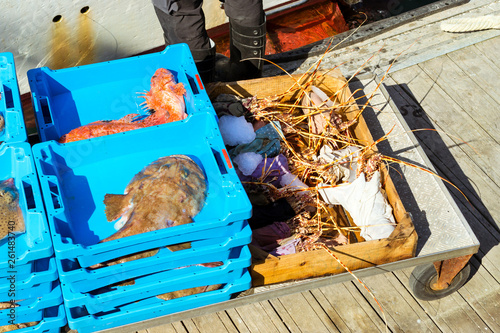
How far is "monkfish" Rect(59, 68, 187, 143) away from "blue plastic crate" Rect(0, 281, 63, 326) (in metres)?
0.85

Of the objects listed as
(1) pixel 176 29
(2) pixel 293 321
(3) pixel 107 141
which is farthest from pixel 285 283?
(1) pixel 176 29

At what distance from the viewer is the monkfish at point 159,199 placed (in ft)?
7.58

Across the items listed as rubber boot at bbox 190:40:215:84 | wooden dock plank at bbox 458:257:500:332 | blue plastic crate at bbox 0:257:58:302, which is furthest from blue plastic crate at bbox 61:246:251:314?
rubber boot at bbox 190:40:215:84

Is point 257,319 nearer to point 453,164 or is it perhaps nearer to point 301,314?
point 301,314

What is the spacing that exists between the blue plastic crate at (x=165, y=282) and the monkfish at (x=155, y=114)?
2.86 ft

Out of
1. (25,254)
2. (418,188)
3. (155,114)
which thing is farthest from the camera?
(418,188)

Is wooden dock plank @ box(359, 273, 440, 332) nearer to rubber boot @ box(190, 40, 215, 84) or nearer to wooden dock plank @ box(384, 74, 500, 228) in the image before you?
wooden dock plank @ box(384, 74, 500, 228)

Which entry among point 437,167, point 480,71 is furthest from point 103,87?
point 480,71

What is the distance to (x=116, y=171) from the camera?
2521 mm

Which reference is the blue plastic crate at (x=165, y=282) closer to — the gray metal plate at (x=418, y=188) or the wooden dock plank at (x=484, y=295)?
the gray metal plate at (x=418, y=188)

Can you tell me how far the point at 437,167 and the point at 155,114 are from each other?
2.21 metres

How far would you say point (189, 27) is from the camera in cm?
368

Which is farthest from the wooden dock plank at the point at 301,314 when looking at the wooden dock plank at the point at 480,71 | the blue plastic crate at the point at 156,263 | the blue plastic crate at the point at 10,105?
the wooden dock plank at the point at 480,71

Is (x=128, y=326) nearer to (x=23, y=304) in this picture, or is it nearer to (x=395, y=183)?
(x=23, y=304)
